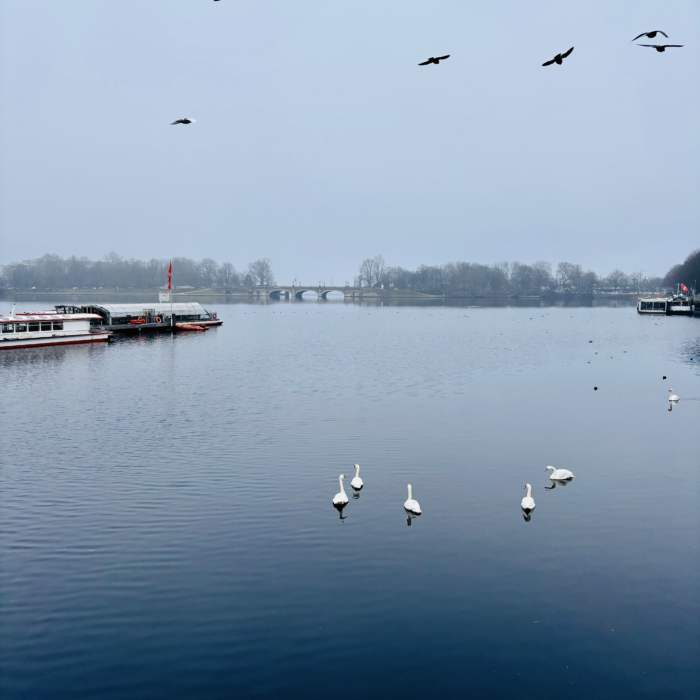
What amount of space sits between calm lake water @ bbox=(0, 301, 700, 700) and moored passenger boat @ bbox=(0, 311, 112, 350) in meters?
46.0

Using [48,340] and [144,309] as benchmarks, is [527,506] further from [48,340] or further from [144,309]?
[144,309]

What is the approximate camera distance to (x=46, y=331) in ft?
323

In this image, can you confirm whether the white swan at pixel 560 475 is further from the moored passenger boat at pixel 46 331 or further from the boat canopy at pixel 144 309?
the boat canopy at pixel 144 309

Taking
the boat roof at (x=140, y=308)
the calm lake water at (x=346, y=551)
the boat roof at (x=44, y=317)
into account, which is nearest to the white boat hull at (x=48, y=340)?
the boat roof at (x=44, y=317)

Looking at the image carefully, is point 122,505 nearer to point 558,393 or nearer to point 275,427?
point 275,427

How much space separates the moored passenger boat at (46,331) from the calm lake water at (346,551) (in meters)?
46.0

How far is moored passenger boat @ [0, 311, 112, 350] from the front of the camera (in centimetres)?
9338

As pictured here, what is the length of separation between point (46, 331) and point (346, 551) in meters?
89.2

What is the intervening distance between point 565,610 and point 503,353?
73.8m

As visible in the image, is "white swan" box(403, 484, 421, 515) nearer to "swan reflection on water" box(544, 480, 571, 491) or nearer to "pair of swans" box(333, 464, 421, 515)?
→ "pair of swans" box(333, 464, 421, 515)

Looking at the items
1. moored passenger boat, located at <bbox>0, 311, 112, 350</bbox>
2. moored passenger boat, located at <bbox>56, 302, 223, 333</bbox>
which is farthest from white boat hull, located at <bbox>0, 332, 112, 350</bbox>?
moored passenger boat, located at <bbox>56, 302, 223, 333</bbox>

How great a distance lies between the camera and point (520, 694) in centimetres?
1542

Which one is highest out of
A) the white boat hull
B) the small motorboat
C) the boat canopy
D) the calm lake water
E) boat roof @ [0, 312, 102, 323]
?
the boat canopy

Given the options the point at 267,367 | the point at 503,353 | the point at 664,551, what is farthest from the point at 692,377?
the point at 664,551
